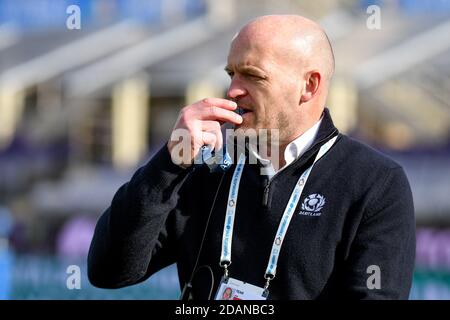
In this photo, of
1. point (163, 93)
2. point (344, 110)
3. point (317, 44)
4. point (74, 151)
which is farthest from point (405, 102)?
point (317, 44)

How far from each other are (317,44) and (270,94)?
0.93ft

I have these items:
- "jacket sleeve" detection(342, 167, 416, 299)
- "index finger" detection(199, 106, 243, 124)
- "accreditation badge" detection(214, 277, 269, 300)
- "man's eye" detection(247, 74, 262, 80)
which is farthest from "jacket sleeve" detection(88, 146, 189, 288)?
"jacket sleeve" detection(342, 167, 416, 299)

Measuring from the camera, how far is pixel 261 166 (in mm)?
3518

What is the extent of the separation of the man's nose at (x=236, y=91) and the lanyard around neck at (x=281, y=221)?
13.1 inches

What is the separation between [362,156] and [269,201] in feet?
1.29

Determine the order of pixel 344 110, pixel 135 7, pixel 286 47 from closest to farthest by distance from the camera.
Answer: pixel 286 47 → pixel 344 110 → pixel 135 7

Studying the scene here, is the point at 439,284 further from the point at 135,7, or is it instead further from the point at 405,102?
the point at 135,7

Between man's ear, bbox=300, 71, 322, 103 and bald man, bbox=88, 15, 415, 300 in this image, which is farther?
man's ear, bbox=300, 71, 322, 103

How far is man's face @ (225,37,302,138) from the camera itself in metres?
3.34

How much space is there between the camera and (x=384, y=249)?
3.19 m

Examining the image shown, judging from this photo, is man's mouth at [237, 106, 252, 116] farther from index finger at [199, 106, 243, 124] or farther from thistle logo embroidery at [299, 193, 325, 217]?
thistle logo embroidery at [299, 193, 325, 217]

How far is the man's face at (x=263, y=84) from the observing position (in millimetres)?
3336

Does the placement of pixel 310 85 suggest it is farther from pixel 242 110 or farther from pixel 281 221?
pixel 281 221

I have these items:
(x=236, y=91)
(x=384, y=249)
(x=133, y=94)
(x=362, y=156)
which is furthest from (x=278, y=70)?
(x=133, y=94)
